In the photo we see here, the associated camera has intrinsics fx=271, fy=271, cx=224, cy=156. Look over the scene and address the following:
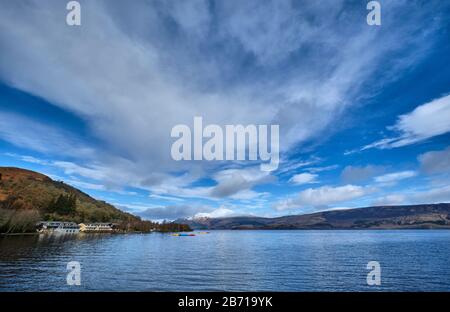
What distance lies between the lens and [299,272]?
Result: 57.9m
